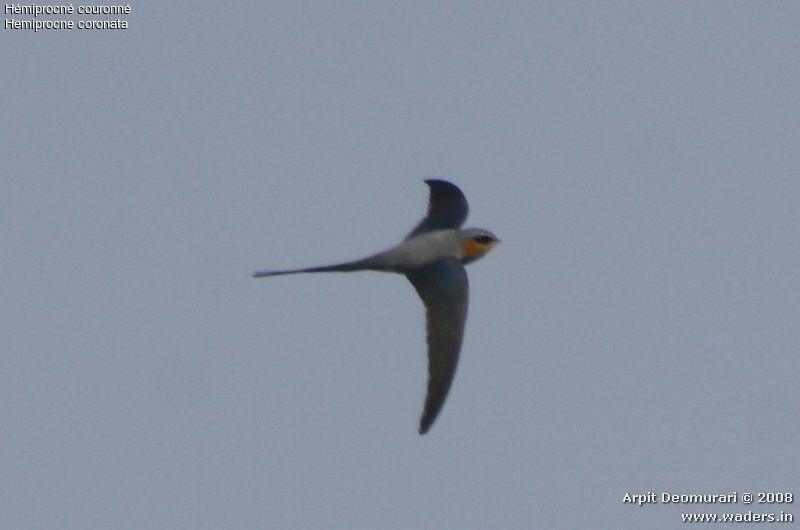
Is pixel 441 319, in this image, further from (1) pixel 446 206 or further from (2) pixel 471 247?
(1) pixel 446 206

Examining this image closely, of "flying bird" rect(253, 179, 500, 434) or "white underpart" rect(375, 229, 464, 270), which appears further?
"white underpart" rect(375, 229, 464, 270)

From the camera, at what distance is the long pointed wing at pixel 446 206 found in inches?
924

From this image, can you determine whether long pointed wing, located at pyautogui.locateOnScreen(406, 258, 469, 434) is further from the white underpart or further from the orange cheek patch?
the orange cheek patch

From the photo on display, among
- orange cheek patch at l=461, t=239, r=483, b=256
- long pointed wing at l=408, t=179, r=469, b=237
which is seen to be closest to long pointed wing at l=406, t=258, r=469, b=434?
orange cheek patch at l=461, t=239, r=483, b=256

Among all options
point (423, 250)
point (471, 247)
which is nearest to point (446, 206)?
point (471, 247)

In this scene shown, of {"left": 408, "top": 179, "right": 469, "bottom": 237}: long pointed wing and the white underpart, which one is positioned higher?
{"left": 408, "top": 179, "right": 469, "bottom": 237}: long pointed wing

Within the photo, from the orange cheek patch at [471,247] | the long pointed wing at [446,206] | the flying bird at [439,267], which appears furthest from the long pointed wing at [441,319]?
the long pointed wing at [446,206]

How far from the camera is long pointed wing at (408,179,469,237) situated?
77.0 feet

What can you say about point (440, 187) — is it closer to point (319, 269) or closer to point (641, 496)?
point (319, 269)

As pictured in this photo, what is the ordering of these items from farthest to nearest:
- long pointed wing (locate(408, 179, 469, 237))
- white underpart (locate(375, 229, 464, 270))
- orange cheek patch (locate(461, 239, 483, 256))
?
long pointed wing (locate(408, 179, 469, 237)) < orange cheek patch (locate(461, 239, 483, 256)) < white underpart (locate(375, 229, 464, 270))

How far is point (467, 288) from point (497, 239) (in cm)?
138

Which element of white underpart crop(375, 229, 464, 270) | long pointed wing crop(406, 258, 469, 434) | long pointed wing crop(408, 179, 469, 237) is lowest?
long pointed wing crop(406, 258, 469, 434)

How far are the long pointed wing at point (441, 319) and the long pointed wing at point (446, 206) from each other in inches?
37.2

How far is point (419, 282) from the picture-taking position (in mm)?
22172
